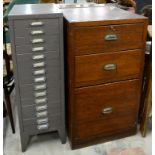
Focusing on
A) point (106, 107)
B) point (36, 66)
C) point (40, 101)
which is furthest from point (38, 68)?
point (106, 107)

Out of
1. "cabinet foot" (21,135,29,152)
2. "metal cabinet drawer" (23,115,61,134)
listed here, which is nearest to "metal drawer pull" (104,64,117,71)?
"metal cabinet drawer" (23,115,61,134)

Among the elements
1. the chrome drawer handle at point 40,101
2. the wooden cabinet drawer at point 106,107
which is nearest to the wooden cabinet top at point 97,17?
the wooden cabinet drawer at point 106,107

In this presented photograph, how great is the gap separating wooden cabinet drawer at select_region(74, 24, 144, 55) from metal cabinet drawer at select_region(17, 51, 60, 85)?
19 cm

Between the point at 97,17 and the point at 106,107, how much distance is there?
0.64m

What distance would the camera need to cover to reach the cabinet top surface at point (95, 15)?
1.40 metres

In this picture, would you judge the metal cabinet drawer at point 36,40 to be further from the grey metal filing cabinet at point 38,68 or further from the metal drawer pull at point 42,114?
the metal drawer pull at point 42,114

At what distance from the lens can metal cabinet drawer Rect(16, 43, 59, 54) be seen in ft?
4.57

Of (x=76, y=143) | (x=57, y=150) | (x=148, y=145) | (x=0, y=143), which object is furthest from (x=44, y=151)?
(x=148, y=145)

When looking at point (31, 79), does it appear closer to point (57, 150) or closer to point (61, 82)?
point (61, 82)

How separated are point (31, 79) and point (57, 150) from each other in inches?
23.6

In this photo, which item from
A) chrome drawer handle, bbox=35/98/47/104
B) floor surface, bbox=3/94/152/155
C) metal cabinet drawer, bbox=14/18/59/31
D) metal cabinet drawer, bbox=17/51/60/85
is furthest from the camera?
floor surface, bbox=3/94/152/155

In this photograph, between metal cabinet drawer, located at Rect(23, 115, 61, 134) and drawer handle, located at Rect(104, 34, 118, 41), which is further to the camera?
metal cabinet drawer, located at Rect(23, 115, 61, 134)

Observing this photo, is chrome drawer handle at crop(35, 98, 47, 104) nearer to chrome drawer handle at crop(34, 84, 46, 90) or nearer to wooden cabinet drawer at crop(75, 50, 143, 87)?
chrome drawer handle at crop(34, 84, 46, 90)

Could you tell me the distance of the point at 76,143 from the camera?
1692mm
